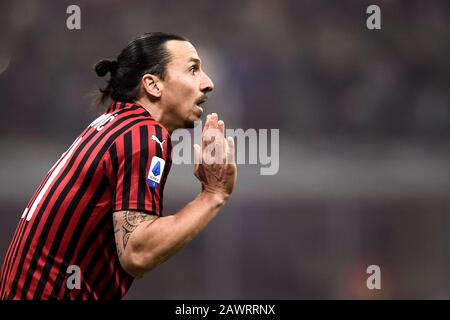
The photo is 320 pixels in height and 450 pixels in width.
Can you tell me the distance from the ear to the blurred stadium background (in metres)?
3.63

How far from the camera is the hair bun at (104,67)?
388 cm

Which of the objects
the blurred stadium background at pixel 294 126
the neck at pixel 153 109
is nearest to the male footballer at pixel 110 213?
the neck at pixel 153 109

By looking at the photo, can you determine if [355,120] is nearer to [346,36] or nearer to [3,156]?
[346,36]

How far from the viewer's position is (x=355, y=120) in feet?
26.2

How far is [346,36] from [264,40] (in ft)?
3.15

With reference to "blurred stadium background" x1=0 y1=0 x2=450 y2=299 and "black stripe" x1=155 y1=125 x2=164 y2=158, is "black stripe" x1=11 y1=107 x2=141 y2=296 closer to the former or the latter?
"black stripe" x1=155 y1=125 x2=164 y2=158

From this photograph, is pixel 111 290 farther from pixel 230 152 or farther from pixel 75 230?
pixel 230 152

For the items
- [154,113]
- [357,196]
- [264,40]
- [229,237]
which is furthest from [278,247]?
[154,113]

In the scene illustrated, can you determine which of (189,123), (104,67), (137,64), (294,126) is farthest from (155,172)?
(294,126)

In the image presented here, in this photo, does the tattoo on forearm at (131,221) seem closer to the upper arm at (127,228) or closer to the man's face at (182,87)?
the upper arm at (127,228)

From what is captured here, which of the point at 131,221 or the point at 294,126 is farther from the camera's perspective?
the point at 294,126

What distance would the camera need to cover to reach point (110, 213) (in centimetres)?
320

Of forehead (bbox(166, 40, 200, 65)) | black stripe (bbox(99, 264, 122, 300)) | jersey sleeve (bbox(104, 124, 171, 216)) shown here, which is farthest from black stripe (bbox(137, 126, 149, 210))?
forehead (bbox(166, 40, 200, 65))

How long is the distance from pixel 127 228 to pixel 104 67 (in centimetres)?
121
